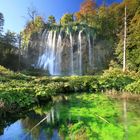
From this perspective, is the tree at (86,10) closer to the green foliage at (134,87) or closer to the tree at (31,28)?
the tree at (31,28)

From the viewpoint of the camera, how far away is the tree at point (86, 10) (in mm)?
43125

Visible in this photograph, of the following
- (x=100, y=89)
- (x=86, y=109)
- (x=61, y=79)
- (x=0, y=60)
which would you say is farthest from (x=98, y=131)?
(x=0, y=60)

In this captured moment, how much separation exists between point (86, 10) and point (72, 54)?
10415 millimetres

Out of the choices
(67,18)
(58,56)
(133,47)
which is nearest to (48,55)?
(58,56)

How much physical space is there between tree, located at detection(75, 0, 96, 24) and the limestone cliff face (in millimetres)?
5646

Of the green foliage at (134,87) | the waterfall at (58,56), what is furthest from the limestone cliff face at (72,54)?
the green foliage at (134,87)

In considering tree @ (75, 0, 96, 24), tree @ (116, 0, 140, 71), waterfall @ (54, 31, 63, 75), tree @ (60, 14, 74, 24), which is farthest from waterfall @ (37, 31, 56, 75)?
tree @ (116, 0, 140, 71)

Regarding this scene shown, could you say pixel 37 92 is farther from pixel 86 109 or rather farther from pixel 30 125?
pixel 30 125

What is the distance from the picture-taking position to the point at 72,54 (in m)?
37.9

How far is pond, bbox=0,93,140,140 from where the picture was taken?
344 inches

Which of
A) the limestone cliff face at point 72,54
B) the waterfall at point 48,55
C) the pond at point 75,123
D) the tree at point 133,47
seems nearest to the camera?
the pond at point 75,123

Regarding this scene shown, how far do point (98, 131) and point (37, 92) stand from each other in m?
6.09

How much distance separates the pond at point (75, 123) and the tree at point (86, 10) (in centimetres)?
3074

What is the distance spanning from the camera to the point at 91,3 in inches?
1797
